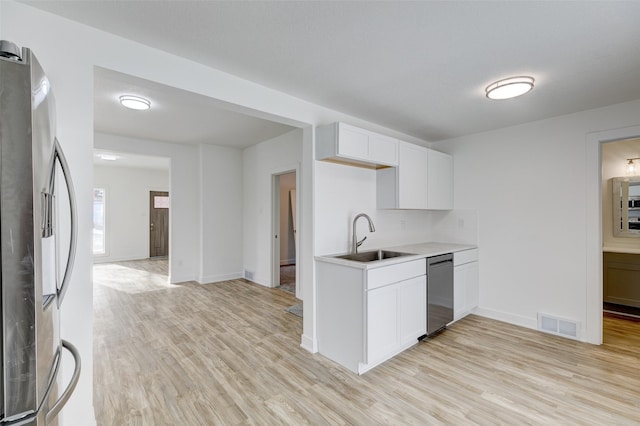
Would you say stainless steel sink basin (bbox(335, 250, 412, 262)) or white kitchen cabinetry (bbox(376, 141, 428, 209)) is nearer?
stainless steel sink basin (bbox(335, 250, 412, 262))

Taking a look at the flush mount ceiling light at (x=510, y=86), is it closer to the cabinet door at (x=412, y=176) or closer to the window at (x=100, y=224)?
the cabinet door at (x=412, y=176)

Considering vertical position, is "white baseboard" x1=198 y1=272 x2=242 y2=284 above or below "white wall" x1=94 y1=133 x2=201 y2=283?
below

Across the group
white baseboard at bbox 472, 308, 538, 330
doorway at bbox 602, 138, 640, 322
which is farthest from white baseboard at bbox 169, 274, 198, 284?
doorway at bbox 602, 138, 640, 322

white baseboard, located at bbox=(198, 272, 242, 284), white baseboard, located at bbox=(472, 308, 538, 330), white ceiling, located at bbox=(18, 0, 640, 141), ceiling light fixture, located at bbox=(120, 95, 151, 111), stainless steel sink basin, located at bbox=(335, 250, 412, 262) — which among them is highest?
ceiling light fixture, located at bbox=(120, 95, 151, 111)

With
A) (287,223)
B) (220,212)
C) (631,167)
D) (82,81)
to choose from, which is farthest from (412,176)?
(287,223)

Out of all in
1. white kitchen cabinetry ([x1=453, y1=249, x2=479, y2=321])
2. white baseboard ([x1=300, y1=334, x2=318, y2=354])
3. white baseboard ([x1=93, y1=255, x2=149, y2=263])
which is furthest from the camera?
white baseboard ([x1=93, y1=255, x2=149, y2=263])

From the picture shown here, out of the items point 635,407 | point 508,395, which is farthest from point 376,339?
point 635,407

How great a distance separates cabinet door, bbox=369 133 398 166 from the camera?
307cm

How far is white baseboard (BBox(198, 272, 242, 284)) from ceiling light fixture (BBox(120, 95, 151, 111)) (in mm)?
3307

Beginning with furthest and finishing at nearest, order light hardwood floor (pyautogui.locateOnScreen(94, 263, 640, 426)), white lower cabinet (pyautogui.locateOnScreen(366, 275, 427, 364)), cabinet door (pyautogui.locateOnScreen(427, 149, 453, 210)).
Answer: cabinet door (pyautogui.locateOnScreen(427, 149, 453, 210)) → white lower cabinet (pyautogui.locateOnScreen(366, 275, 427, 364)) → light hardwood floor (pyautogui.locateOnScreen(94, 263, 640, 426))

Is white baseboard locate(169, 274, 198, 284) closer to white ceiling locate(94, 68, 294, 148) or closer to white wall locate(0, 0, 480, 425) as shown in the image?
white ceiling locate(94, 68, 294, 148)

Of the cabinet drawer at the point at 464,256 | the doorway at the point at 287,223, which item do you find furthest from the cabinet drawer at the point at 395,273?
the doorway at the point at 287,223

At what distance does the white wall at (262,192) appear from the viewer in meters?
4.91

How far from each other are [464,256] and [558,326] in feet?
3.90
